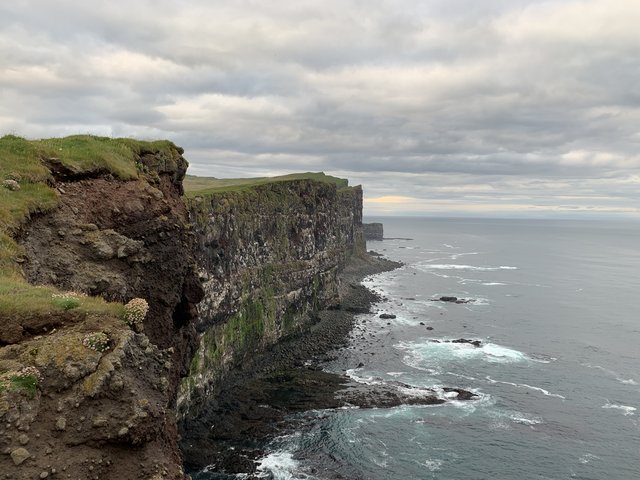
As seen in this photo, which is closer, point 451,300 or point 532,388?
point 532,388

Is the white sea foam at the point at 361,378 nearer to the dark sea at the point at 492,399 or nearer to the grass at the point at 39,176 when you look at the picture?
the dark sea at the point at 492,399

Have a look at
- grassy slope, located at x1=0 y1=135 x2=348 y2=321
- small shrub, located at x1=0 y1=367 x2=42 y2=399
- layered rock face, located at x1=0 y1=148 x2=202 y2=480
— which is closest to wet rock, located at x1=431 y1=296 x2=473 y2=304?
grassy slope, located at x1=0 y1=135 x2=348 y2=321

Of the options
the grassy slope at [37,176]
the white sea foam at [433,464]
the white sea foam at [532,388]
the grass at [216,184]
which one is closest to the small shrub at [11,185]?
the grassy slope at [37,176]

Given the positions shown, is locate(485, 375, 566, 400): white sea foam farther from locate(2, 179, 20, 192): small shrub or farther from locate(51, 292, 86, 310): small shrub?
locate(51, 292, 86, 310): small shrub

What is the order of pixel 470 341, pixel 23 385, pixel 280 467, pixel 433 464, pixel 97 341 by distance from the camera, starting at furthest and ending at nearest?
pixel 470 341 < pixel 433 464 < pixel 280 467 < pixel 97 341 < pixel 23 385

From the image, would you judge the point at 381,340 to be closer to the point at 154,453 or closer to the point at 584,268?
the point at 154,453

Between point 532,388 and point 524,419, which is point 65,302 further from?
point 532,388

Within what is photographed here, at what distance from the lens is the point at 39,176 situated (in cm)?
2372

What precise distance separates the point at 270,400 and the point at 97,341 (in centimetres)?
5028

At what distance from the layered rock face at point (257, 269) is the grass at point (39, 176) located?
28677 mm

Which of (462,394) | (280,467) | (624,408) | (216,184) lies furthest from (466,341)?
(216,184)

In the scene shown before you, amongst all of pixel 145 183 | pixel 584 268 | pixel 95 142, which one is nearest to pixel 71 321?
pixel 145 183

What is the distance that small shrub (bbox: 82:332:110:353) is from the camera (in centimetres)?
1287

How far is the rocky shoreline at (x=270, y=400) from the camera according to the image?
47.2 m
